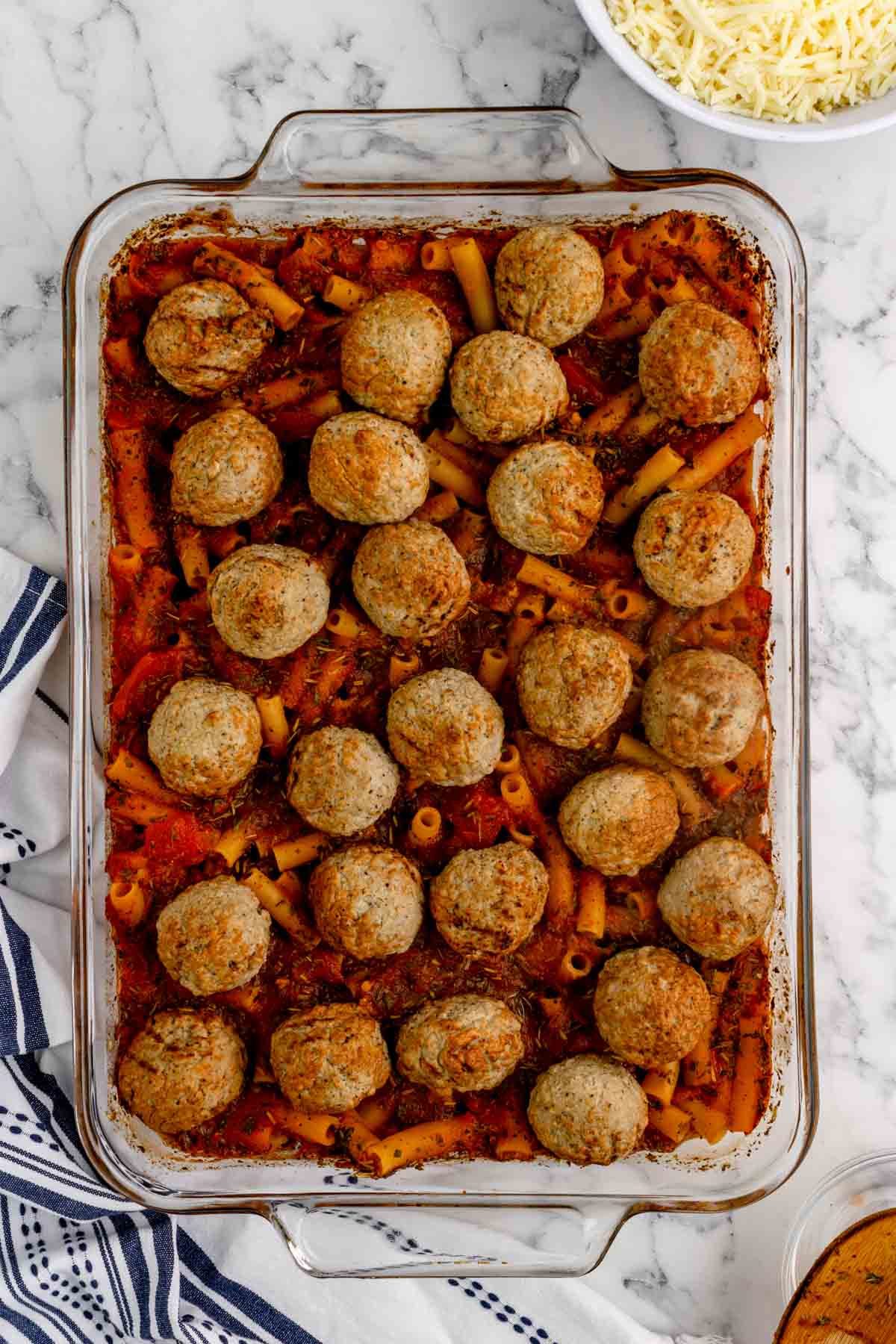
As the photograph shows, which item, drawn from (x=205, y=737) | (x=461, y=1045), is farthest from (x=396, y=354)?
(x=461, y=1045)

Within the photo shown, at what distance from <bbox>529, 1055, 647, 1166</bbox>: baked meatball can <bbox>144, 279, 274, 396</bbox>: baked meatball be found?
5.09 feet

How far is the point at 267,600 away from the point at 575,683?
61 centimetres

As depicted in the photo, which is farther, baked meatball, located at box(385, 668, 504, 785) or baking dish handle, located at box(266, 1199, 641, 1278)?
baking dish handle, located at box(266, 1199, 641, 1278)

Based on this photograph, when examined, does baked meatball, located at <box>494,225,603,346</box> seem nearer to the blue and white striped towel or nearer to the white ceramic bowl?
the white ceramic bowl

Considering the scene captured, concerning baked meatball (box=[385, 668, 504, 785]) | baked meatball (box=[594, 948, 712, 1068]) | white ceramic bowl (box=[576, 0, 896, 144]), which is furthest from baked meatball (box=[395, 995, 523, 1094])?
white ceramic bowl (box=[576, 0, 896, 144])

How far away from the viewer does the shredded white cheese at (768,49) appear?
2479mm

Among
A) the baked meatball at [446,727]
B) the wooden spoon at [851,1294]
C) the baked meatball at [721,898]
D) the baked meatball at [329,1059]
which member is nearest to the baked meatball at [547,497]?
the baked meatball at [446,727]

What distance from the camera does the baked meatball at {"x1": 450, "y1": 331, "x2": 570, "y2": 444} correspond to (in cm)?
238

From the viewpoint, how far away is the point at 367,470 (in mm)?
2324

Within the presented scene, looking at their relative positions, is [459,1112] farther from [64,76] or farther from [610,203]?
[64,76]

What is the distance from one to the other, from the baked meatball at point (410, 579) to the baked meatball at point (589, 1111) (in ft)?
3.05

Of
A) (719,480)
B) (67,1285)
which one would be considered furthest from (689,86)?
(67,1285)

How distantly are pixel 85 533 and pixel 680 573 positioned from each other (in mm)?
1239

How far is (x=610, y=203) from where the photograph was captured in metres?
2.60
